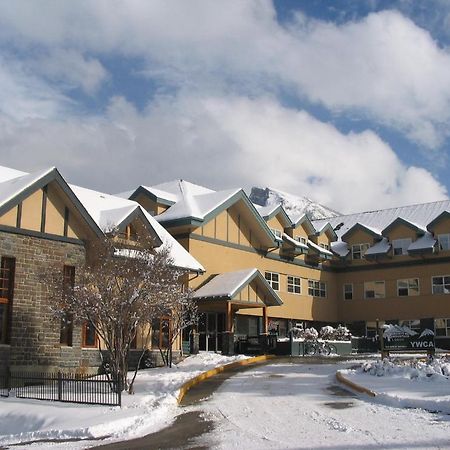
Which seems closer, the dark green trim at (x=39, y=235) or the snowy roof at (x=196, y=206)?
the dark green trim at (x=39, y=235)

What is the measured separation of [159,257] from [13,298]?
538 centimetres

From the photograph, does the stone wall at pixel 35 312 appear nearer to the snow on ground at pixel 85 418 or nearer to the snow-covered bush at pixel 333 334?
the snow on ground at pixel 85 418

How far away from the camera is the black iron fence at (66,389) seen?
17305 millimetres

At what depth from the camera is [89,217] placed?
24.8m

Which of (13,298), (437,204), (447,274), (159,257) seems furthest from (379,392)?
(437,204)

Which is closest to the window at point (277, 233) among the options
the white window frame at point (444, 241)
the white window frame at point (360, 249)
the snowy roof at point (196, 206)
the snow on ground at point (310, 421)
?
the snowy roof at point (196, 206)

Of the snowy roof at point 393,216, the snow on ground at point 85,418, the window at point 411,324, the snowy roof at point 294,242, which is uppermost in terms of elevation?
the snowy roof at point 393,216

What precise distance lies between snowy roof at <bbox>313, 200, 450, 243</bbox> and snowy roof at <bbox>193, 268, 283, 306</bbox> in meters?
16.3

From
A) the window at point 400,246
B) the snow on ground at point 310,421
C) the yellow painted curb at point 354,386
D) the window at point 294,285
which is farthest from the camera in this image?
the window at point 400,246

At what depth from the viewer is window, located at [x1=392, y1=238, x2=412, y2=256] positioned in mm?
47094

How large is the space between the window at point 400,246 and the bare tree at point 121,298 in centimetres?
2916

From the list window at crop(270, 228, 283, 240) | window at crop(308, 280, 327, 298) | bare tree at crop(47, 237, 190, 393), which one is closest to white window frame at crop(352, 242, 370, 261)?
window at crop(308, 280, 327, 298)

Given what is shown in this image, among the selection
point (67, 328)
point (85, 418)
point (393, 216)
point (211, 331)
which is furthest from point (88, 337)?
point (393, 216)

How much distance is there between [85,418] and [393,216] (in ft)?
133
